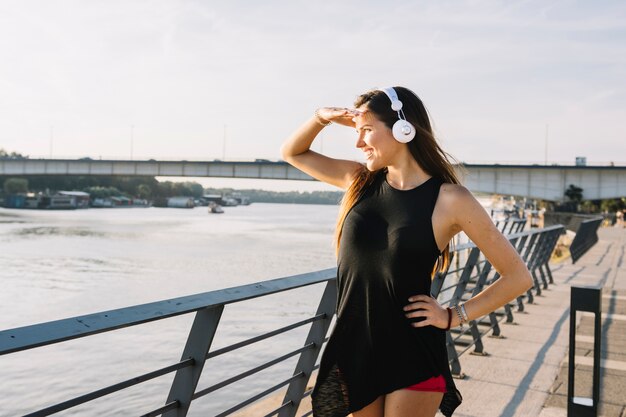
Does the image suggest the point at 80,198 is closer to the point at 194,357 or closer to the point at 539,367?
the point at 539,367

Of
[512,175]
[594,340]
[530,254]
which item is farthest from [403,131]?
[512,175]

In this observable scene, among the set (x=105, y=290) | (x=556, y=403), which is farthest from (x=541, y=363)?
(x=105, y=290)

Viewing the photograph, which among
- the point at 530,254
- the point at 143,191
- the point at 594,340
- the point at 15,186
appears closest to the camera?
the point at 594,340

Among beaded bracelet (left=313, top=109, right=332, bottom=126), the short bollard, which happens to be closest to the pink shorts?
beaded bracelet (left=313, top=109, right=332, bottom=126)

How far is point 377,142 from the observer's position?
7.67 ft

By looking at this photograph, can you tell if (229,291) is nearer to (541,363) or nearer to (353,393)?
(353,393)

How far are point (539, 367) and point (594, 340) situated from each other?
2662 mm

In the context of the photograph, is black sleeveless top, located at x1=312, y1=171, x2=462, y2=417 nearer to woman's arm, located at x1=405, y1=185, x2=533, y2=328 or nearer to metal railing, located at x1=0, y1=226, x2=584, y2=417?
woman's arm, located at x1=405, y1=185, x2=533, y2=328

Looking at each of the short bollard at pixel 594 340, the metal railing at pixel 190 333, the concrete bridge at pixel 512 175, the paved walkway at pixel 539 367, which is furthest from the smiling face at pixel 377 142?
the concrete bridge at pixel 512 175

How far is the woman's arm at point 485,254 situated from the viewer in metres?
2.21

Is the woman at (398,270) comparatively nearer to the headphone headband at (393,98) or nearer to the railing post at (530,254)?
the headphone headband at (393,98)

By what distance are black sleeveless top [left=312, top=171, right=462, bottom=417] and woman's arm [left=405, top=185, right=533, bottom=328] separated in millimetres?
50

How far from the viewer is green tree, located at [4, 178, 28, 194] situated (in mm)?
119562

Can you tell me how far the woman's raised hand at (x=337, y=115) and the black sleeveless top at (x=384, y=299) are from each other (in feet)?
1.28
